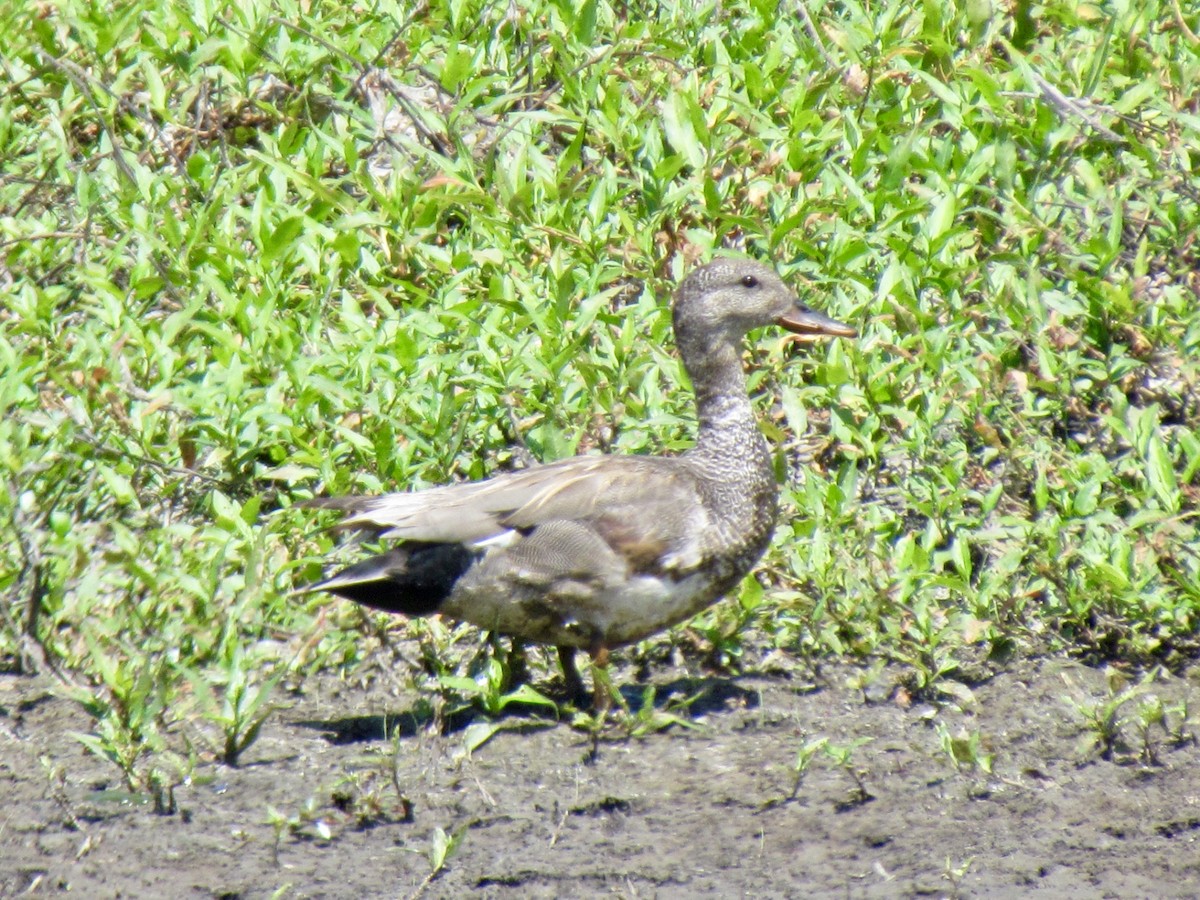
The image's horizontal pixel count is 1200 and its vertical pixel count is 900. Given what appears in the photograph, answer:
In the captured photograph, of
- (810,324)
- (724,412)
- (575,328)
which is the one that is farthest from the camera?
(575,328)

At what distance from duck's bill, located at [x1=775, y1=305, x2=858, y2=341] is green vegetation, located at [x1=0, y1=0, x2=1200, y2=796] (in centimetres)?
19

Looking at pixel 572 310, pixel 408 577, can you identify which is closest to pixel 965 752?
pixel 408 577

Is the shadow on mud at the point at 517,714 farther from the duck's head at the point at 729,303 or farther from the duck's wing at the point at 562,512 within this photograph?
the duck's head at the point at 729,303

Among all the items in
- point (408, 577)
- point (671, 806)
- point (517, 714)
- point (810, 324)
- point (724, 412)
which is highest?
point (810, 324)

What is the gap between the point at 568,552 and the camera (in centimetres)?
454

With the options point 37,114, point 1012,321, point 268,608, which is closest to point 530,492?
point 268,608

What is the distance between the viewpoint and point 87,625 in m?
4.77

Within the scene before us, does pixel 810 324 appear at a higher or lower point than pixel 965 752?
higher

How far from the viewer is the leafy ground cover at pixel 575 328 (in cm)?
467

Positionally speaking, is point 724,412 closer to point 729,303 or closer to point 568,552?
point 729,303

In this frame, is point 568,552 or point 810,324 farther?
point 810,324

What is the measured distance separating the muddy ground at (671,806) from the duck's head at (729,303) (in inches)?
42.4

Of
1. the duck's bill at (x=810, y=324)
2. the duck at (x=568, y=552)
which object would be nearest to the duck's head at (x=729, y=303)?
the duck's bill at (x=810, y=324)

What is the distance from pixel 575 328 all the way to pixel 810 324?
0.73 meters
